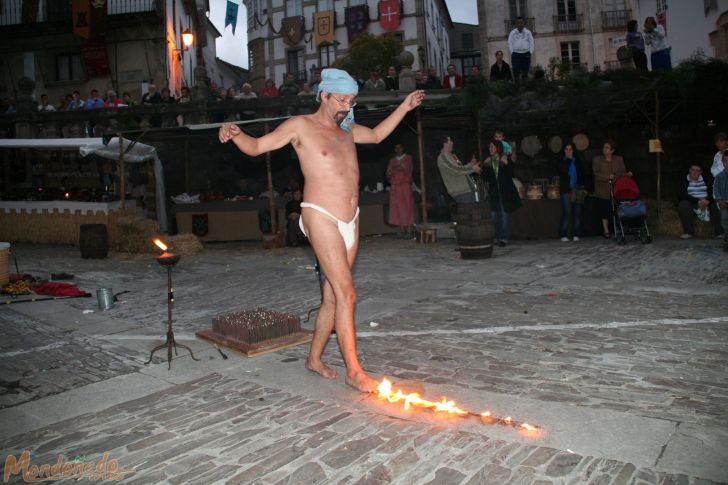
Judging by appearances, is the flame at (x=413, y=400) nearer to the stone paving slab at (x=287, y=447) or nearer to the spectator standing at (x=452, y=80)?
the stone paving slab at (x=287, y=447)

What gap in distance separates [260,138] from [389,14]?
155ft

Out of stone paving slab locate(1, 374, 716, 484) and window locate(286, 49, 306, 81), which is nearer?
stone paving slab locate(1, 374, 716, 484)

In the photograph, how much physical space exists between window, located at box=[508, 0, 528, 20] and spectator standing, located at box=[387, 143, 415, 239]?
97.6 feet

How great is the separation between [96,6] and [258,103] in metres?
14.1

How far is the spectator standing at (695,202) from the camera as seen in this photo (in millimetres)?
12359

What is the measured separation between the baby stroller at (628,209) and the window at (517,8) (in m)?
31.7

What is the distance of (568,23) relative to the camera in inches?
1585

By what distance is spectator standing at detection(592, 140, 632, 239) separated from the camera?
12.6 meters

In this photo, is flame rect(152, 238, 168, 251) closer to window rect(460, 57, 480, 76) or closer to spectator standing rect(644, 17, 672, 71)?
spectator standing rect(644, 17, 672, 71)

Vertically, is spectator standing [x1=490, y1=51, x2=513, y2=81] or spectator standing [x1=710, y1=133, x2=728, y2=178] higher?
spectator standing [x1=490, y1=51, x2=513, y2=81]

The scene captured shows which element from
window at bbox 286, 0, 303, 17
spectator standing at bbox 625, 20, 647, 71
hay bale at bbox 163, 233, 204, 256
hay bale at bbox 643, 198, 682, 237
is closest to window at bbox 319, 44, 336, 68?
window at bbox 286, 0, 303, 17

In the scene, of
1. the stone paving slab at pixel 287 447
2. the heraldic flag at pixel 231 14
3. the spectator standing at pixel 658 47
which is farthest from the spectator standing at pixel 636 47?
the heraldic flag at pixel 231 14

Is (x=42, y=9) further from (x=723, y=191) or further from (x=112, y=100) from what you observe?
(x=723, y=191)

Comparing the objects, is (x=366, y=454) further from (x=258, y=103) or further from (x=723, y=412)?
(x=258, y=103)
